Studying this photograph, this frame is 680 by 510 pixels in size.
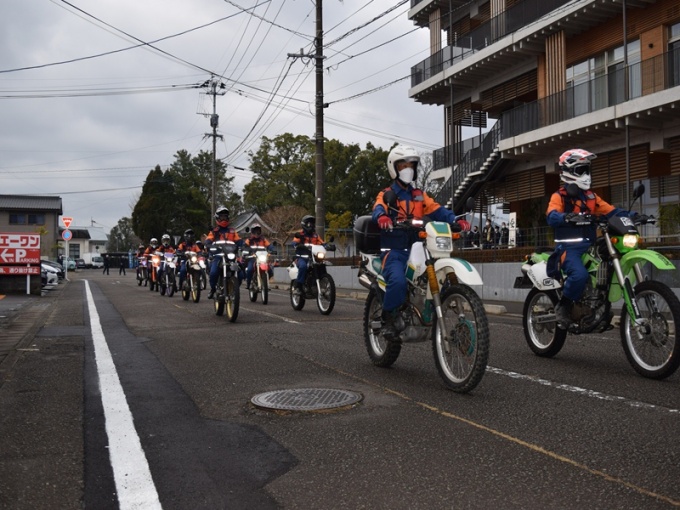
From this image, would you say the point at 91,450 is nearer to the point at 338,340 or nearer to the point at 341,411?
the point at 341,411

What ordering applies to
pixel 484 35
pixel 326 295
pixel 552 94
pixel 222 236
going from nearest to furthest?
pixel 222 236 < pixel 326 295 < pixel 552 94 < pixel 484 35

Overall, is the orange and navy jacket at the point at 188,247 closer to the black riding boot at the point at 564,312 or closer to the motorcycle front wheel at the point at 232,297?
the motorcycle front wheel at the point at 232,297

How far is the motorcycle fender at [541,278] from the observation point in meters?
7.08

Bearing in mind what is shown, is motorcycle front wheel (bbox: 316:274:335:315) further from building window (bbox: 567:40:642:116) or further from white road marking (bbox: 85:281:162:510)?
building window (bbox: 567:40:642:116)

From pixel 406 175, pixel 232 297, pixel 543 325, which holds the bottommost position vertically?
pixel 543 325

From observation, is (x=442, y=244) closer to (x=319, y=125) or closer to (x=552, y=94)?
(x=552, y=94)

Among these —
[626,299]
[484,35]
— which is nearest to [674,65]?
[484,35]

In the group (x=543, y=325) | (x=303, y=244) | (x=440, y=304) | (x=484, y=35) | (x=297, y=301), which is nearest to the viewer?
(x=440, y=304)

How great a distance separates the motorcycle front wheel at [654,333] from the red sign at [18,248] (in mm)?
18943

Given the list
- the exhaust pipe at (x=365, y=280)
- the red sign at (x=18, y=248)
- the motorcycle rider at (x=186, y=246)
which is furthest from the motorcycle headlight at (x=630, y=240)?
the red sign at (x=18, y=248)

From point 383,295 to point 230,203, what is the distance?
250 feet

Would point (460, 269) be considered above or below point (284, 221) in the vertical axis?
below

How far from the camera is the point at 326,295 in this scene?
13383mm

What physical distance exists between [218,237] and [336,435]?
9037 millimetres
